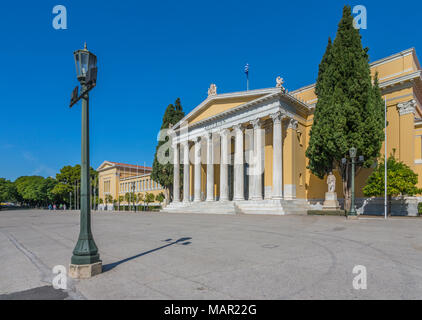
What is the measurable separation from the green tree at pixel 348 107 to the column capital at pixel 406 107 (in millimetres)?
3776

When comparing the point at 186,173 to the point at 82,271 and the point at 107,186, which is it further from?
the point at 107,186

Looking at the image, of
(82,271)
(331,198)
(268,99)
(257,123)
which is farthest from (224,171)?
(82,271)

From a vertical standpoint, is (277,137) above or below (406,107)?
below

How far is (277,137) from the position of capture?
30562 mm

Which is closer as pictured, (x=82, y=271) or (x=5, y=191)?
(x=82, y=271)

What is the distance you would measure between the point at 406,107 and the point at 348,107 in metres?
7.56

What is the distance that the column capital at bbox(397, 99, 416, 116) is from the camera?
88.9ft

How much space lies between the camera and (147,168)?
89000 mm

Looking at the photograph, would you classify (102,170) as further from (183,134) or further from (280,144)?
(280,144)

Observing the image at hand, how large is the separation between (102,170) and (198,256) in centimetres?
9020

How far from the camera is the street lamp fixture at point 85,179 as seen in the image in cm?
584

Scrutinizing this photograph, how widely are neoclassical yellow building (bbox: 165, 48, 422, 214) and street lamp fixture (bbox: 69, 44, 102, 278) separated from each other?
21330 mm

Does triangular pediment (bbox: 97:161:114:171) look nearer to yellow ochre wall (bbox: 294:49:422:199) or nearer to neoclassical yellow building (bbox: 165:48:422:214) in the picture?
neoclassical yellow building (bbox: 165:48:422:214)
